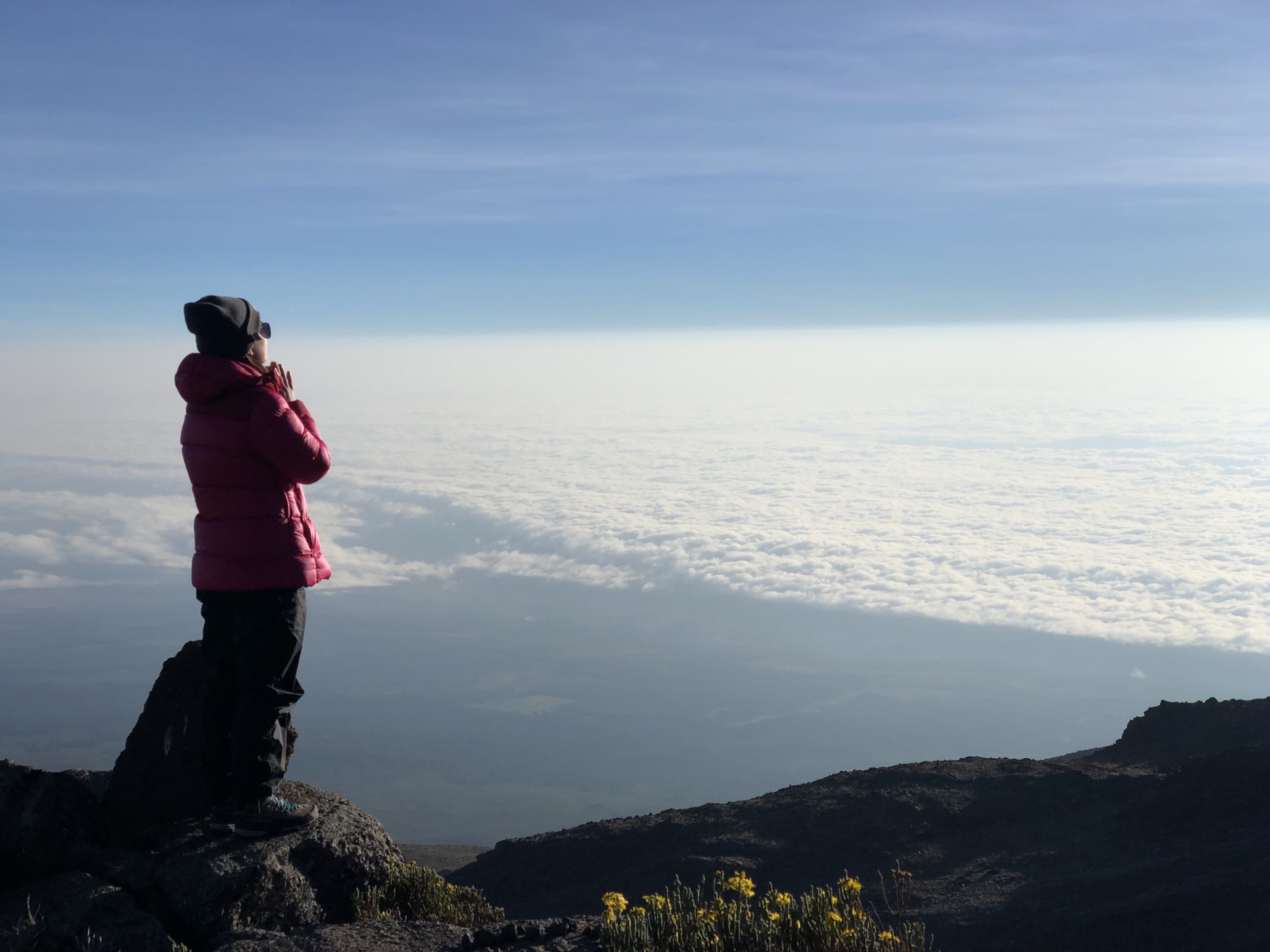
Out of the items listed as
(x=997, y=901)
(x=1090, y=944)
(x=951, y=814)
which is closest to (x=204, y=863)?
(x=1090, y=944)

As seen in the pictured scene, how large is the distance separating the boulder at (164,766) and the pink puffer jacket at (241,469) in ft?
4.39

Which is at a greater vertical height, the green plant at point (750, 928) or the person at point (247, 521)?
the person at point (247, 521)

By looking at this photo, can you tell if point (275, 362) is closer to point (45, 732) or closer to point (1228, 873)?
point (1228, 873)

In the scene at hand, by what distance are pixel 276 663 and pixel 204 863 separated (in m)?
1.19

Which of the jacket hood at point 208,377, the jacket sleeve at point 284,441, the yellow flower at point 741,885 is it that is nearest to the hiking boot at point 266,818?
the jacket sleeve at point 284,441

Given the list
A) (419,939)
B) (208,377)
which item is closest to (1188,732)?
(419,939)

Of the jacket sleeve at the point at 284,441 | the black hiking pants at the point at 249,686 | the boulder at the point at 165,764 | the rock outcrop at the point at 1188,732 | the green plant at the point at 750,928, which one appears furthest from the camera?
the rock outcrop at the point at 1188,732

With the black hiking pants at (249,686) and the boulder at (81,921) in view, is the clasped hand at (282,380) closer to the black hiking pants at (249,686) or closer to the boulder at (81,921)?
the black hiking pants at (249,686)

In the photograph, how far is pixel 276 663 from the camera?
4.82m

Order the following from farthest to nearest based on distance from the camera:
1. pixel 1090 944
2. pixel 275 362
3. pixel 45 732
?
pixel 45 732 → pixel 1090 944 → pixel 275 362

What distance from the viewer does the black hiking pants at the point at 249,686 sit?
15.6 feet

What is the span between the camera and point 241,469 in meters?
4.62

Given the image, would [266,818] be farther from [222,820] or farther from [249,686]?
[249,686]

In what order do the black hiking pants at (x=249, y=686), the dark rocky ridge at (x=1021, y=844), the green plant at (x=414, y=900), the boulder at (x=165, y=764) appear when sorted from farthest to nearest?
1. the dark rocky ridge at (x=1021, y=844)
2. the boulder at (x=165, y=764)
3. the green plant at (x=414, y=900)
4. the black hiking pants at (x=249, y=686)
